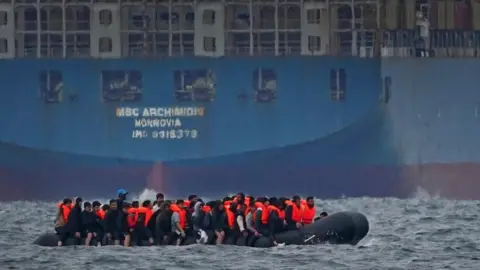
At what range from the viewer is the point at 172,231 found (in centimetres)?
6378

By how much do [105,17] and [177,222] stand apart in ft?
97.5

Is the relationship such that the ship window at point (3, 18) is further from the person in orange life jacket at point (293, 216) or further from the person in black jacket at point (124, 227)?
the person in orange life jacket at point (293, 216)

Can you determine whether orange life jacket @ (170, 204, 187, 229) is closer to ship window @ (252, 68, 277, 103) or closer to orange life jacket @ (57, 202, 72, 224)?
orange life jacket @ (57, 202, 72, 224)

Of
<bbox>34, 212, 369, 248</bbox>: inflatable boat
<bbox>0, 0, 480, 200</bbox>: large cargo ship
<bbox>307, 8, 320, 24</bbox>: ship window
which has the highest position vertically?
<bbox>307, 8, 320, 24</bbox>: ship window

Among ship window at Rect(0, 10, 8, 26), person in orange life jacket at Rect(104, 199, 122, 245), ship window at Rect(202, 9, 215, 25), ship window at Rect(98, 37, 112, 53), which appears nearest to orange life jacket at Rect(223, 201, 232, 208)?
person in orange life jacket at Rect(104, 199, 122, 245)

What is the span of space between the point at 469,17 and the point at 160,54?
11946 mm

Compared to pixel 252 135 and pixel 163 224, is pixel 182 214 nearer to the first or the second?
pixel 163 224

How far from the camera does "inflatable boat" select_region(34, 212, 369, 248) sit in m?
63.6

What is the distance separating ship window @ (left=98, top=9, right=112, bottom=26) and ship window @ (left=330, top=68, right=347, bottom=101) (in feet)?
28.8

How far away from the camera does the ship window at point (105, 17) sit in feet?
302

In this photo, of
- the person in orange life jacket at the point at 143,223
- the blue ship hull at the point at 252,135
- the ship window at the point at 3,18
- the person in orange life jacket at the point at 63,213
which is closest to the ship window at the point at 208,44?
the blue ship hull at the point at 252,135

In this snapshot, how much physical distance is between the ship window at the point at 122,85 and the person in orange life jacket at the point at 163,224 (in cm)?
2770

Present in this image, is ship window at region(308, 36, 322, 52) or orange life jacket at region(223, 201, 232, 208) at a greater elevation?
ship window at region(308, 36, 322, 52)

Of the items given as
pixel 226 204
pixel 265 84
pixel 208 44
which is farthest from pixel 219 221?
pixel 208 44
